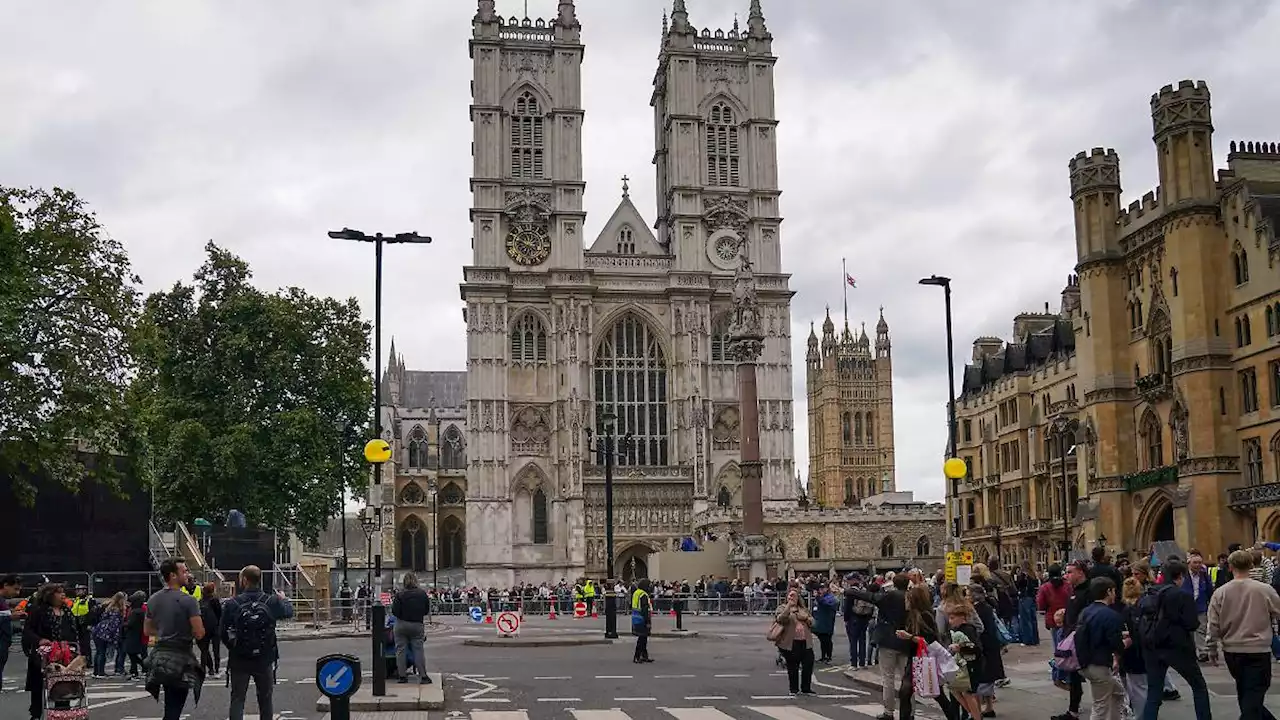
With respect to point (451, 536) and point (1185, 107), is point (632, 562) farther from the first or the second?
point (1185, 107)

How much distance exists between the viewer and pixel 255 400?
5256 cm

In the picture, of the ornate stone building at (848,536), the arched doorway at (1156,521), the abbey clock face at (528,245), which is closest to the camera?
the arched doorway at (1156,521)

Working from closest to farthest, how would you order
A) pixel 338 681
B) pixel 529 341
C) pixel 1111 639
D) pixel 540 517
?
pixel 338 681 → pixel 1111 639 → pixel 540 517 → pixel 529 341

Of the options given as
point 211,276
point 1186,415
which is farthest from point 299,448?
point 1186,415

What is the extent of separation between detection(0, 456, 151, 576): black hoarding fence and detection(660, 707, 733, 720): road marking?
75.4 feet

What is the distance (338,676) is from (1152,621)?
6986 millimetres

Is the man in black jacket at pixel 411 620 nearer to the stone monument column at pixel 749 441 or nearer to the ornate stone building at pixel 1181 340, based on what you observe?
the ornate stone building at pixel 1181 340

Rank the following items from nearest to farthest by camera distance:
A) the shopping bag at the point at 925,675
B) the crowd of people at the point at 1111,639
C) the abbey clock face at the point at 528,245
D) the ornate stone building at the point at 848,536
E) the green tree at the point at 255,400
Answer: the crowd of people at the point at 1111,639 < the shopping bag at the point at 925,675 < the green tree at the point at 255,400 < the ornate stone building at the point at 848,536 < the abbey clock face at the point at 528,245

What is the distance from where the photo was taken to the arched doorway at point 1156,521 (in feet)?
131

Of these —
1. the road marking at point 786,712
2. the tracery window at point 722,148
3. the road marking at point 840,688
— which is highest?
the tracery window at point 722,148

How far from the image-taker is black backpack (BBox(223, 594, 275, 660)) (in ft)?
41.8

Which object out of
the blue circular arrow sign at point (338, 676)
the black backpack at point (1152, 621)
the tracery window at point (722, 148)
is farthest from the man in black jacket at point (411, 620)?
the tracery window at point (722, 148)

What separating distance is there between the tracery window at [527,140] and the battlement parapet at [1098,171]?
133 feet

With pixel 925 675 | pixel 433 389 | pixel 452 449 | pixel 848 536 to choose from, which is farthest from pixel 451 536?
pixel 925 675
